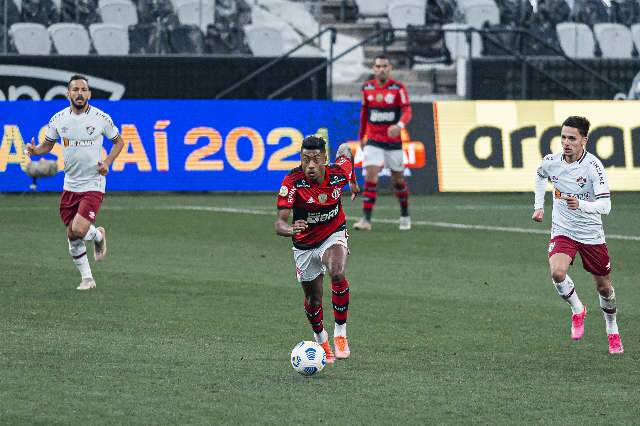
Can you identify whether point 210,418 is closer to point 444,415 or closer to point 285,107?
point 444,415

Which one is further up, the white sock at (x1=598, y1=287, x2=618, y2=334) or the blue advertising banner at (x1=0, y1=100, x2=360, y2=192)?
the blue advertising banner at (x1=0, y1=100, x2=360, y2=192)

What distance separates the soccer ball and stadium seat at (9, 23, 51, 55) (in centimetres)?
1925

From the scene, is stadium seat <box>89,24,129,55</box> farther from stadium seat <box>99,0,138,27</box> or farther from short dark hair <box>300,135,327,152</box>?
short dark hair <box>300,135,327,152</box>

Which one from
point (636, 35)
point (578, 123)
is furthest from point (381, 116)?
point (636, 35)

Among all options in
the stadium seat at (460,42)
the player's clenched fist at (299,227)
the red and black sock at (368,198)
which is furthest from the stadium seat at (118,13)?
the player's clenched fist at (299,227)

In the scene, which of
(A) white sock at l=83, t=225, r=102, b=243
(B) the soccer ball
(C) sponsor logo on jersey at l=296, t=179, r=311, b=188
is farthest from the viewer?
(A) white sock at l=83, t=225, r=102, b=243

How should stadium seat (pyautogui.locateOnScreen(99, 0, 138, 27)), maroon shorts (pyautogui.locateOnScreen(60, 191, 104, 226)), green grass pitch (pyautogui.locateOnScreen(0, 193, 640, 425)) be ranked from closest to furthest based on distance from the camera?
1. green grass pitch (pyautogui.locateOnScreen(0, 193, 640, 425))
2. maroon shorts (pyautogui.locateOnScreen(60, 191, 104, 226))
3. stadium seat (pyautogui.locateOnScreen(99, 0, 138, 27))

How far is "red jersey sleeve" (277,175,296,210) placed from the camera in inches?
367

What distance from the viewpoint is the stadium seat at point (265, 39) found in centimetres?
2927

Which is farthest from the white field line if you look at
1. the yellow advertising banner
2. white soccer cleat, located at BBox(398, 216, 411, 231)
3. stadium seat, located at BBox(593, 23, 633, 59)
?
stadium seat, located at BBox(593, 23, 633, 59)

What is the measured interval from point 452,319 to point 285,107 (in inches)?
531

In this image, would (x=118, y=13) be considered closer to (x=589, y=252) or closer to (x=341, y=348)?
(x=589, y=252)

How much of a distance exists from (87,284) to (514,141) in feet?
42.2

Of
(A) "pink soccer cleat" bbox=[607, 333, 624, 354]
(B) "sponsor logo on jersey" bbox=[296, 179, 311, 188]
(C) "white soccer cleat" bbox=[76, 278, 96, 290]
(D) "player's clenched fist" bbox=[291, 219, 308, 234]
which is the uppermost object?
(B) "sponsor logo on jersey" bbox=[296, 179, 311, 188]
